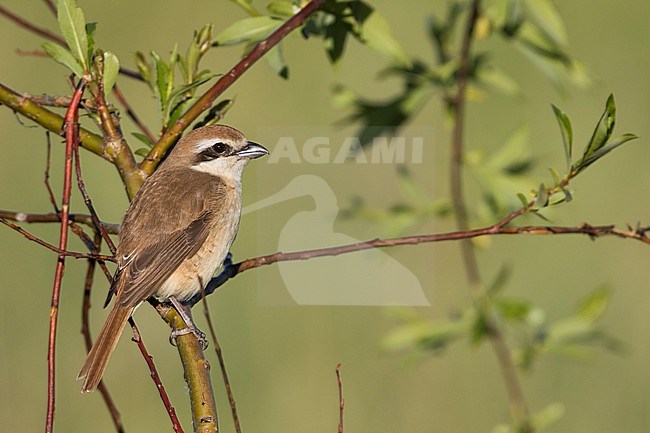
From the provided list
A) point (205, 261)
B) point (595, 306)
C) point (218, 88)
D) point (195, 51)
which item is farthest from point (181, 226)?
point (595, 306)

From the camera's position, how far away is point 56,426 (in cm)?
561

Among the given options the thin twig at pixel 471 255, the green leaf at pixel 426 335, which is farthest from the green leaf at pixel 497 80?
the green leaf at pixel 426 335

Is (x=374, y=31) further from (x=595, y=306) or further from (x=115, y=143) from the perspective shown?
(x=595, y=306)

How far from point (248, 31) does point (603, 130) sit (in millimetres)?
1220

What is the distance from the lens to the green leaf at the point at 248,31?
2.96 metres

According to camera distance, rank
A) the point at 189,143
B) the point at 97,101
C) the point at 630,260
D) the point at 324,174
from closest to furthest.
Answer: the point at 97,101, the point at 189,143, the point at 324,174, the point at 630,260

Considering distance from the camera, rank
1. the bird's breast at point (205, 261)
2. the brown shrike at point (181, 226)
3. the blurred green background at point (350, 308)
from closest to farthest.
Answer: the brown shrike at point (181, 226), the bird's breast at point (205, 261), the blurred green background at point (350, 308)

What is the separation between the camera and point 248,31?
2.97m

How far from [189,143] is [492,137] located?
407 centimetres

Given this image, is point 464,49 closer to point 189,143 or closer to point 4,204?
point 189,143

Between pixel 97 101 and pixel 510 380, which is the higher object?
pixel 97 101

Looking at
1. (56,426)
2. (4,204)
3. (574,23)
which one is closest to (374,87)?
(574,23)

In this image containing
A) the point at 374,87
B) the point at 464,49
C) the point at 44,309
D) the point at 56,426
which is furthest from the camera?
the point at 374,87

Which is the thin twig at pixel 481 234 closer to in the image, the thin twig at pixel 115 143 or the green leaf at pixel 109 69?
the thin twig at pixel 115 143
